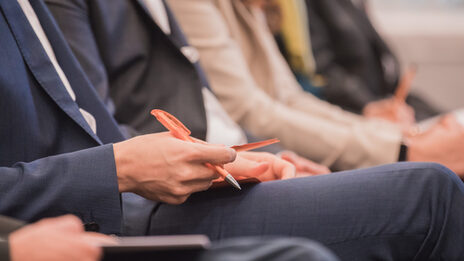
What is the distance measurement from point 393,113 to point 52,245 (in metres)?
1.48

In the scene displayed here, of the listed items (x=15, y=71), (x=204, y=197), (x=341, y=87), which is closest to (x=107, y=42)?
(x=15, y=71)

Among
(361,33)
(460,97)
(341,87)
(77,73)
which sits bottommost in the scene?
(460,97)

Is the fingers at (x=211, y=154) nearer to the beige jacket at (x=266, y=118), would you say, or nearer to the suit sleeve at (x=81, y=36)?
the suit sleeve at (x=81, y=36)

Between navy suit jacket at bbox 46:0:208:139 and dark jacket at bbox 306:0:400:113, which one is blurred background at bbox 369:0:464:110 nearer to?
dark jacket at bbox 306:0:400:113

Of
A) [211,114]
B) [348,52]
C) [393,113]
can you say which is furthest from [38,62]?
→ [348,52]

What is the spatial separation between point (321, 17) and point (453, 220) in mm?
1629

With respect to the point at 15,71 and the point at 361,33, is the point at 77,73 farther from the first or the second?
the point at 361,33

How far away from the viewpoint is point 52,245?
440 mm

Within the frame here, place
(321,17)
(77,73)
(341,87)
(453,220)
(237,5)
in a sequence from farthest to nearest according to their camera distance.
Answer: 1. (321,17)
2. (341,87)
3. (237,5)
4. (77,73)
5. (453,220)

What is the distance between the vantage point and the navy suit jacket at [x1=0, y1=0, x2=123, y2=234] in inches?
23.0

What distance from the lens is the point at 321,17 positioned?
84.7 inches

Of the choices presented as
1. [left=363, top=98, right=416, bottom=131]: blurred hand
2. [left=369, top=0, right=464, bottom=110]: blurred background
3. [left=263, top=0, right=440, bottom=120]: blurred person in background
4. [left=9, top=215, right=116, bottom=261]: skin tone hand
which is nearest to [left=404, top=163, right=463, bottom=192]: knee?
[left=9, top=215, right=116, bottom=261]: skin tone hand

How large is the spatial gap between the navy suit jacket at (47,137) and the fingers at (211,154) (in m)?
0.10

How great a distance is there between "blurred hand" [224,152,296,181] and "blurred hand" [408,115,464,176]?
43cm
